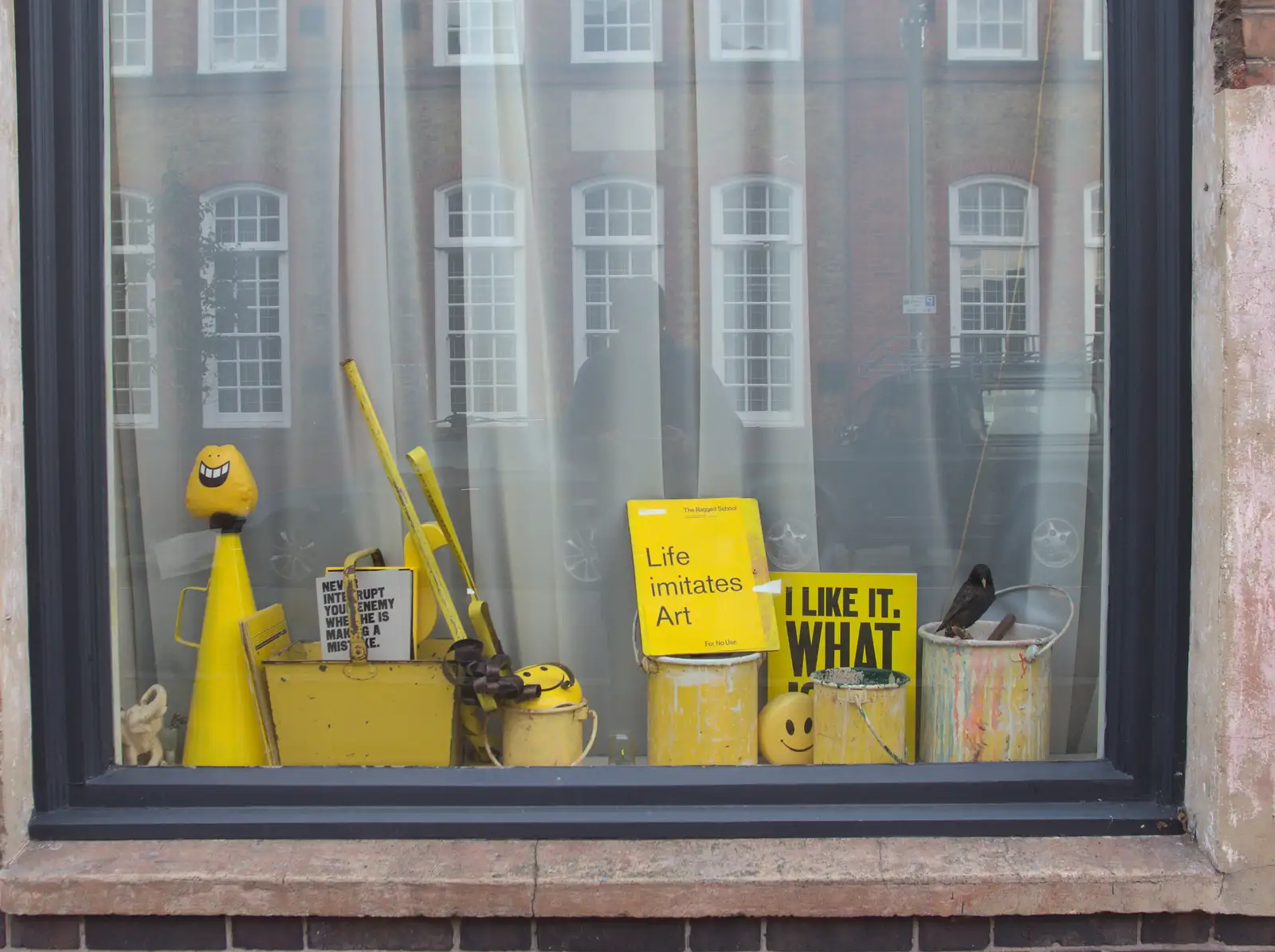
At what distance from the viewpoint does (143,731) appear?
3287 millimetres

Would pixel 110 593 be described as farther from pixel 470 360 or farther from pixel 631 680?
pixel 631 680

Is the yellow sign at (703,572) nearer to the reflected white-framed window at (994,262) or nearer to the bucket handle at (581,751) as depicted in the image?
the bucket handle at (581,751)

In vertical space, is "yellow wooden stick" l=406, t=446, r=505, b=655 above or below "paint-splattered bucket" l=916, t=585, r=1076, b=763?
above

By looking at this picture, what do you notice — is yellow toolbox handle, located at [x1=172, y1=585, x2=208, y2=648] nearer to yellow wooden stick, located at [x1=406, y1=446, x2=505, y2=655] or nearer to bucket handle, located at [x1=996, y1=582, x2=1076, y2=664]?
yellow wooden stick, located at [x1=406, y1=446, x2=505, y2=655]

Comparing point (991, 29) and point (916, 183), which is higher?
point (991, 29)

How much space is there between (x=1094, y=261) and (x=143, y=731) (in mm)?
2970

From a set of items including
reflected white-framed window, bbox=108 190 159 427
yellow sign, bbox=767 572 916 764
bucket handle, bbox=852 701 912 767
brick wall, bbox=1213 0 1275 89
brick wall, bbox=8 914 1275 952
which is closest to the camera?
brick wall, bbox=1213 0 1275 89

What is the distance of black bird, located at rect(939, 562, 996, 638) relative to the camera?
344 centimetres

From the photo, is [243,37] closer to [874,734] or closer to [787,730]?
[787,730]

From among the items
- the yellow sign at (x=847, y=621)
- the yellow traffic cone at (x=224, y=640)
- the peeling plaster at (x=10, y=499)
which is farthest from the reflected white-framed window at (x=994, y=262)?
the peeling plaster at (x=10, y=499)

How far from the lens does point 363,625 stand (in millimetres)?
3336

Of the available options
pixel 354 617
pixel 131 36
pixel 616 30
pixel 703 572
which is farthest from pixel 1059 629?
pixel 131 36

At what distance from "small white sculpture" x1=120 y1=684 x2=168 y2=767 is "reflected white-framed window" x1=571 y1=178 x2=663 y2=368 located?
1.65 meters

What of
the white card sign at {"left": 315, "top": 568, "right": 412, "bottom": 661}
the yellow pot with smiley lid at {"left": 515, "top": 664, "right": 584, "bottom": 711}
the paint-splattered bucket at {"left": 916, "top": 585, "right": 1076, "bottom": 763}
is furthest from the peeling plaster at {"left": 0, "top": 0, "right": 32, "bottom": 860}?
the paint-splattered bucket at {"left": 916, "top": 585, "right": 1076, "bottom": 763}
